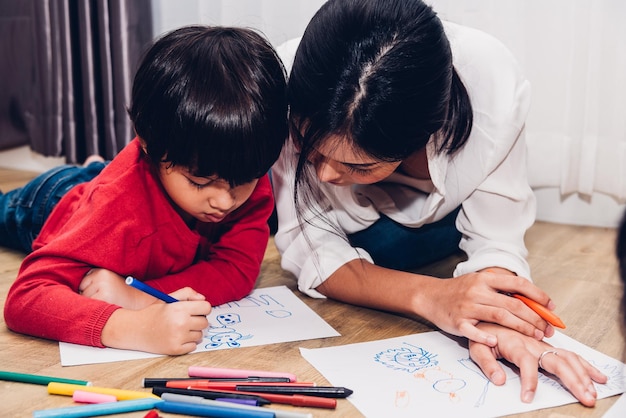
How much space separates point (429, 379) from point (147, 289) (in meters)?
0.33

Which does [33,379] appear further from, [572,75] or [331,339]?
[572,75]

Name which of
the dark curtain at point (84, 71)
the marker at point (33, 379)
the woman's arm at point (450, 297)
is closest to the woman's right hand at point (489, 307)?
the woman's arm at point (450, 297)

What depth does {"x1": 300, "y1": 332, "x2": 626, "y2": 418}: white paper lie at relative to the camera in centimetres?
69

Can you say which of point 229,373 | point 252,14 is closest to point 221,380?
point 229,373

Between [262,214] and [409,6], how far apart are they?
420mm

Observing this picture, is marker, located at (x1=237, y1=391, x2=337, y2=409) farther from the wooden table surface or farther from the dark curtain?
the dark curtain

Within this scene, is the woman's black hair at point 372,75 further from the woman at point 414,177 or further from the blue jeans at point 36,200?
the blue jeans at point 36,200

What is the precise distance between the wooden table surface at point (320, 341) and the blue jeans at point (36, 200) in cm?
6

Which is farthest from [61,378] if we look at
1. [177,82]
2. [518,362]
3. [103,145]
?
[103,145]

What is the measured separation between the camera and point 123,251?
0.89m

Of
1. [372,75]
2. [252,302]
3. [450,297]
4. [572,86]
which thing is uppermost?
[372,75]

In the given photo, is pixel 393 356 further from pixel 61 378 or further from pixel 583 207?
pixel 583 207

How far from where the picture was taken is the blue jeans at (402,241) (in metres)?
1.13

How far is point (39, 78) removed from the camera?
2.12 meters
